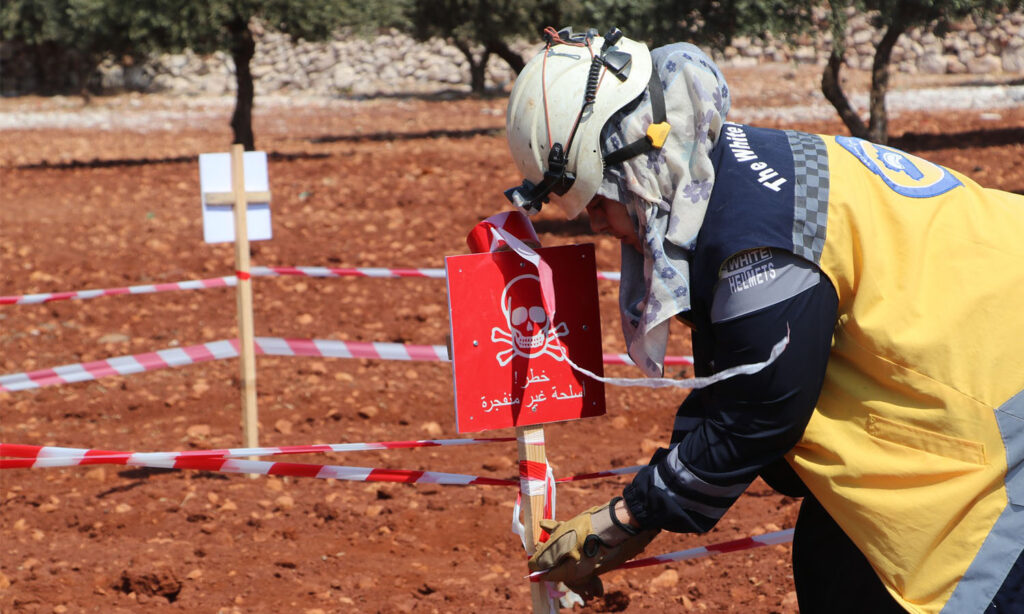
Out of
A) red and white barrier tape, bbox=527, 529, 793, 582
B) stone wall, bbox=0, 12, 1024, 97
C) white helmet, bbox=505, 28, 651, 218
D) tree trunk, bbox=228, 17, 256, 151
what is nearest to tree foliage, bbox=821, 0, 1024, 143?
tree trunk, bbox=228, 17, 256, 151

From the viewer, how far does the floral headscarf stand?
194cm

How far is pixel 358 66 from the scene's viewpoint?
1416 inches

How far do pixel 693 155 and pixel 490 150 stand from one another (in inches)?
570

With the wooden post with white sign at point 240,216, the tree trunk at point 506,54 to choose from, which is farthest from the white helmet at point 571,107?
the tree trunk at point 506,54

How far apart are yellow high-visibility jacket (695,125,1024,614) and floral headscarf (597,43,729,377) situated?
0.06m

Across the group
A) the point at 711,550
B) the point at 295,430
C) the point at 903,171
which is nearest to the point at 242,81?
the point at 295,430

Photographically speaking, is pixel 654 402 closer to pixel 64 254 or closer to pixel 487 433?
pixel 487 433

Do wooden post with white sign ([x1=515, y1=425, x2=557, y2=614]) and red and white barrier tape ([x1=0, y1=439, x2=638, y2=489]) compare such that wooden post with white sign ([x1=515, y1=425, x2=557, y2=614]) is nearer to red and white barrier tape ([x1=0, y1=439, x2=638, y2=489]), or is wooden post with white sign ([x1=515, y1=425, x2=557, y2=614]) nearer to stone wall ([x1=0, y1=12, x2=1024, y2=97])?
red and white barrier tape ([x1=0, y1=439, x2=638, y2=489])

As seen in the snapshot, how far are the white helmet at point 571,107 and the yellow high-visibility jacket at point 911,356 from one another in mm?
243

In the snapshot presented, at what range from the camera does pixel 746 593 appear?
12.4 ft

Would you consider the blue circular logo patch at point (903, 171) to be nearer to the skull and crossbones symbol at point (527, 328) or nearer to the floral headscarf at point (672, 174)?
the floral headscarf at point (672, 174)

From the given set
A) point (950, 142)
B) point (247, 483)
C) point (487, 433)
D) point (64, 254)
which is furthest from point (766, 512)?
point (950, 142)

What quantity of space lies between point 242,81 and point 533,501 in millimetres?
16007

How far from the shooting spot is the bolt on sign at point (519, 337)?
2.46 meters
